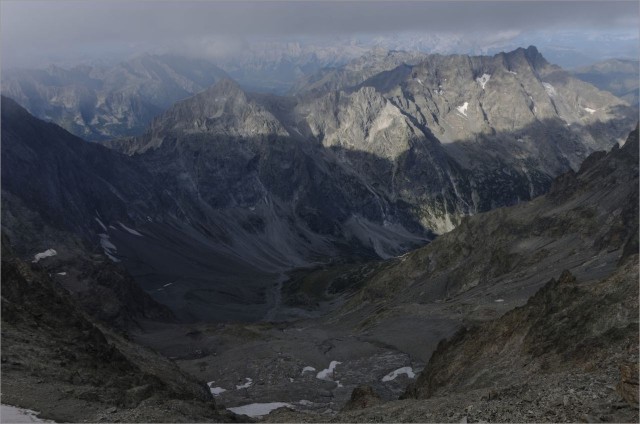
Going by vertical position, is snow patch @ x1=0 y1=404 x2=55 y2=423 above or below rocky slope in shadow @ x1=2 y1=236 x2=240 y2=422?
above

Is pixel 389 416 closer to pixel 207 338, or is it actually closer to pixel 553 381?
pixel 553 381

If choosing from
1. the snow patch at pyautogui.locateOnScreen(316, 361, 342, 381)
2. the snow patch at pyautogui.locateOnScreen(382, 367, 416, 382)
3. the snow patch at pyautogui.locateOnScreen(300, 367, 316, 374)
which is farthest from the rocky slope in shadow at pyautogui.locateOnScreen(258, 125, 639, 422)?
the snow patch at pyautogui.locateOnScreen(300, 367, 316, 374)

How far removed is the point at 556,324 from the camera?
49094 millimetres

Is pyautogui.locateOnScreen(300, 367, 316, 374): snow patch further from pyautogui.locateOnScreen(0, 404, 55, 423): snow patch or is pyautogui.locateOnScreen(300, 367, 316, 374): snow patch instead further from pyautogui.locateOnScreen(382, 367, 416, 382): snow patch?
pyautogui.locateOnScreen(0, 404, 55, 423): snow patch

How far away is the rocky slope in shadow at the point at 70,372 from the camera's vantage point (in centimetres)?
3559

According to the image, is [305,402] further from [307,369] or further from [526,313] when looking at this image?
[526,313]

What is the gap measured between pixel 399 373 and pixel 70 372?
2010 inches

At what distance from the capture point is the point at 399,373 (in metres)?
84.4

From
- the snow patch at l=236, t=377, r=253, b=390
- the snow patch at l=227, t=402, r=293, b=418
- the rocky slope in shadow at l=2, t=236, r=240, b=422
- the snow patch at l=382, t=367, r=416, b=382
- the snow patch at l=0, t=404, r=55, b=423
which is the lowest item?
the snow patch at l=236, t=377, r=253, b=390

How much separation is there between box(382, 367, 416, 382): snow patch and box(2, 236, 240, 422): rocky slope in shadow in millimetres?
26492

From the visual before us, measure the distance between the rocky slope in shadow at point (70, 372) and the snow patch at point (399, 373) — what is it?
2649 centimetres

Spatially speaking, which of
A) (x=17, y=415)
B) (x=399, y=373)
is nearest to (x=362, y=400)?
(x=399, y=373)

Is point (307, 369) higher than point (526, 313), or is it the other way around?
point (526, 313)

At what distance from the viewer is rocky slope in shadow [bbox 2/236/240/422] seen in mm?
35594
